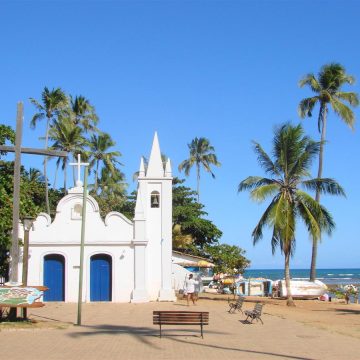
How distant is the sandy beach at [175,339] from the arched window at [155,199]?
8443 millimetres

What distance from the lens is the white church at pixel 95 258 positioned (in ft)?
86.9

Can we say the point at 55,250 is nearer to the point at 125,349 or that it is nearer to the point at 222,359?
the point at 125,349

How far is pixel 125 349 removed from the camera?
12.4 metres

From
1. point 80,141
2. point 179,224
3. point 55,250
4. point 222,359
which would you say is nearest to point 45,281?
point 55,250

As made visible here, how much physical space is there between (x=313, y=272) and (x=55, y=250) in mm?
18940

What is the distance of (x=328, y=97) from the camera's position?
37938 mm

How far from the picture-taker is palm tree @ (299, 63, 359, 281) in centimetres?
3762

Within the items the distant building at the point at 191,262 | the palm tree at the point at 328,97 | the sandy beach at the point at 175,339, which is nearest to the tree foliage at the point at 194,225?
the distant building at the point at 191,262

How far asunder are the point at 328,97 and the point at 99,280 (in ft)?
68.0

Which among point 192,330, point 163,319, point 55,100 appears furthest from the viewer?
point 55,100

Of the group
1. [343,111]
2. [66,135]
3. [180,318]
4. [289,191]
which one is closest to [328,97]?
[343,111]

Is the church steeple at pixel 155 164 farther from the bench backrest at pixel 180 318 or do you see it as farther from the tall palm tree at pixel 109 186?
the tall palm tree at pixel 109 186

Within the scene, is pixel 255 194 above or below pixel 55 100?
below

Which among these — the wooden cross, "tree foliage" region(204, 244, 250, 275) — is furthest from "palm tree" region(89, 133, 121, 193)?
the wooden cross
